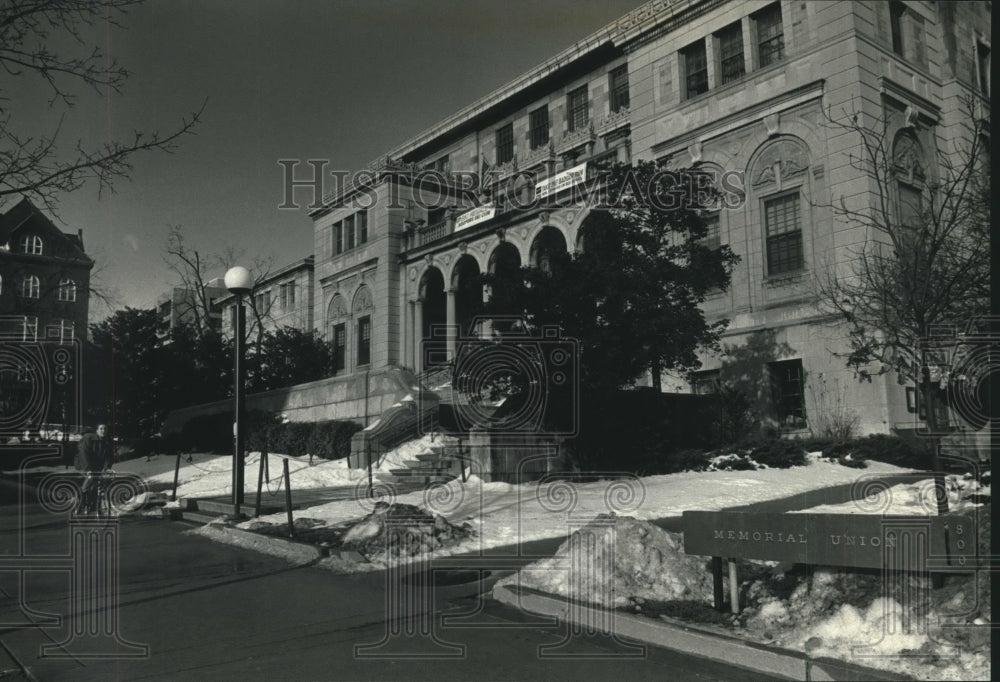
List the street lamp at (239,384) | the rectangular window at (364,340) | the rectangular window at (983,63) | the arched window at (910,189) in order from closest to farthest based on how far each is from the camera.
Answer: the rectangular window at (983,63) → the arched window at (910,189) → the street lamp at (239,384) → the rectangular window at (364,340)

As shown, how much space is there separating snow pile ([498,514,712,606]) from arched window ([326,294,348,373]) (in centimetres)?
3664

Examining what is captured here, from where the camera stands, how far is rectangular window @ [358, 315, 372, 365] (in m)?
41.9

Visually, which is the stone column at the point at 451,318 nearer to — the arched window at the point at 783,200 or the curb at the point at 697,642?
the arched window at the point at 783,200

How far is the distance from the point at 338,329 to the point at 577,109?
18467 mm

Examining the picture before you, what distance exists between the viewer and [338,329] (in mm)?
44812

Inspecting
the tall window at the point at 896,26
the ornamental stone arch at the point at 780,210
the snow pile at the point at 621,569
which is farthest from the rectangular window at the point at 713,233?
the snow pile at the point at 621,569

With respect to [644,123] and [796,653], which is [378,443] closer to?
[644,123]

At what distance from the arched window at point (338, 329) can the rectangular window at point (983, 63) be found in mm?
38963

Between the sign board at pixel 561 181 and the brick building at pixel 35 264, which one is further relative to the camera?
the sign board at pixel 561 181

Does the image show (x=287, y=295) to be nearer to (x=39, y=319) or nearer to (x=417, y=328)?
(x=417, y=328)

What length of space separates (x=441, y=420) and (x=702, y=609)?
1812 centimetres

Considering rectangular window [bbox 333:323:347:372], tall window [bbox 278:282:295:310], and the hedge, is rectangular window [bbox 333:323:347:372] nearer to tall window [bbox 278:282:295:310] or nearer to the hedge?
tall window [bbox 278:282:295:310]

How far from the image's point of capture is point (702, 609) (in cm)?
642

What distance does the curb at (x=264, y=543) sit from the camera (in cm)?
992
